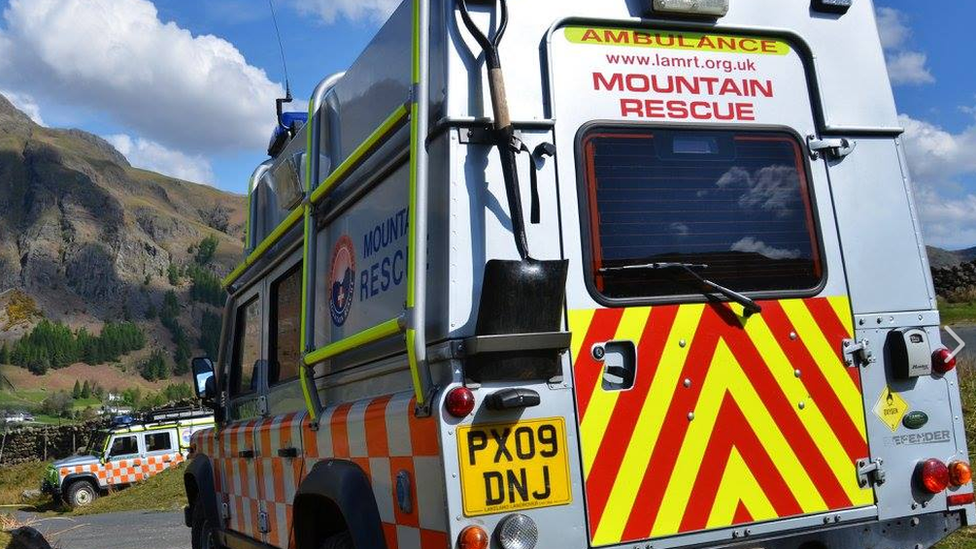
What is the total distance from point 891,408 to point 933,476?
0.29 meters

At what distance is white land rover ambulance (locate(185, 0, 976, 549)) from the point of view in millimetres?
3498

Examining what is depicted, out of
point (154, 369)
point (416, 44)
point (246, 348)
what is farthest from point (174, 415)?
point (154, 369)

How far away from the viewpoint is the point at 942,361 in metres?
4.06

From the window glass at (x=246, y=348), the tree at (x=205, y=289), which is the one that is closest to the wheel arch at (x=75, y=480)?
the window glass at (x=246, y=348)

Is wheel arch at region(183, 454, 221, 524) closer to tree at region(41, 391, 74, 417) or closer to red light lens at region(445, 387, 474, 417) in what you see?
red light lens at region(445, 387, 474, 417)

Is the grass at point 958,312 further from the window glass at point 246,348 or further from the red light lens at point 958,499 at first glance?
the red light lens at point 958,499

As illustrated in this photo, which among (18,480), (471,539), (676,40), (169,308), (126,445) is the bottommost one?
(471,539)

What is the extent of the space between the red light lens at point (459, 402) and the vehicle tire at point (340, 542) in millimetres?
1146

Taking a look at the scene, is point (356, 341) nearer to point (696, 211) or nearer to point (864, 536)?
point (696, 211)

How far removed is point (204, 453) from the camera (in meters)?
7.50

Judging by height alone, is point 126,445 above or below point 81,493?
above

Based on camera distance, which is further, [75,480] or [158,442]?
[158,442]

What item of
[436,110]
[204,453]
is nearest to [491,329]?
[436,110]

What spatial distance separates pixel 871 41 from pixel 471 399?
7.44 feet
